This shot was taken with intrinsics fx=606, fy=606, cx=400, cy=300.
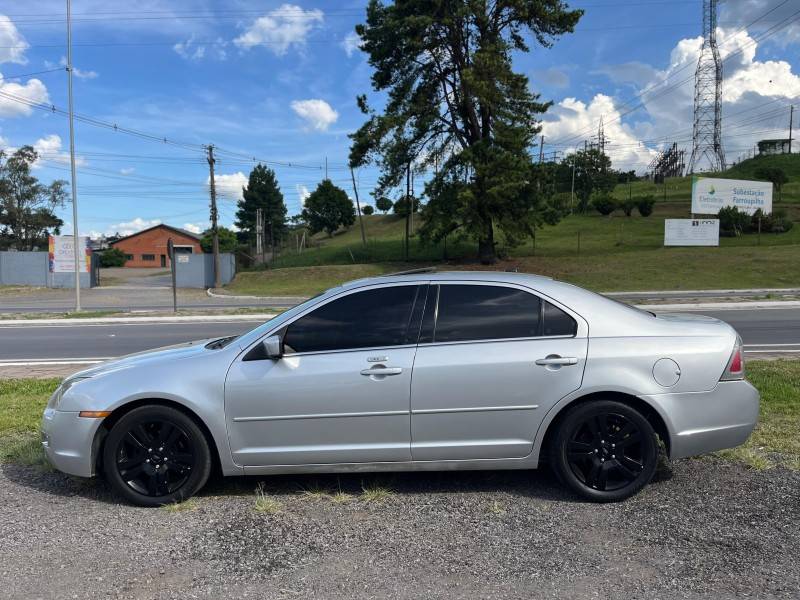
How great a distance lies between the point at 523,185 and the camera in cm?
3191

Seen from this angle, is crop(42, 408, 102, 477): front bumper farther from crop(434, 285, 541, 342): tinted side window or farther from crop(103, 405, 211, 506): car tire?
crop(434, 285, 541, 342): tinted side window

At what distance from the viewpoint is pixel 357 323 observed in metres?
4.19

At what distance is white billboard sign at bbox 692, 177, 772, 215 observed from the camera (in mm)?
41188

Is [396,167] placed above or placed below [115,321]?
above

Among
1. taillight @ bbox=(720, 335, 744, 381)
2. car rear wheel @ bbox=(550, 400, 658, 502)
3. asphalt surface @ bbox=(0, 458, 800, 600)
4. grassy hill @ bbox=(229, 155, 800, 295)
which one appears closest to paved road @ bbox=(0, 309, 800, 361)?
taillight @ bbox=(720, 335, 744, 381)

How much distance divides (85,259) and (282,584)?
4067 cm

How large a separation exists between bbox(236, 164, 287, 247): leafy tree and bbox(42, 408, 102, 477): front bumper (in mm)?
80814

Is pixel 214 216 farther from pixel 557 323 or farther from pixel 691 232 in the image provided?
pixel 557 323

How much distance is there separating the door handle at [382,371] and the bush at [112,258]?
87.0 m

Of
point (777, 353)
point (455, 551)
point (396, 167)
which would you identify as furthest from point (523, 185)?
point (455, 551)

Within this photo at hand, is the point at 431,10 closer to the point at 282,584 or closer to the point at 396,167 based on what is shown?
the point at 396,167

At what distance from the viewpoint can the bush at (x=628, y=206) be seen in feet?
186

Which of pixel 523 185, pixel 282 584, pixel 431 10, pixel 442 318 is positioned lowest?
pixel 282 584

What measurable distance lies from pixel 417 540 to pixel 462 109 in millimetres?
33568
